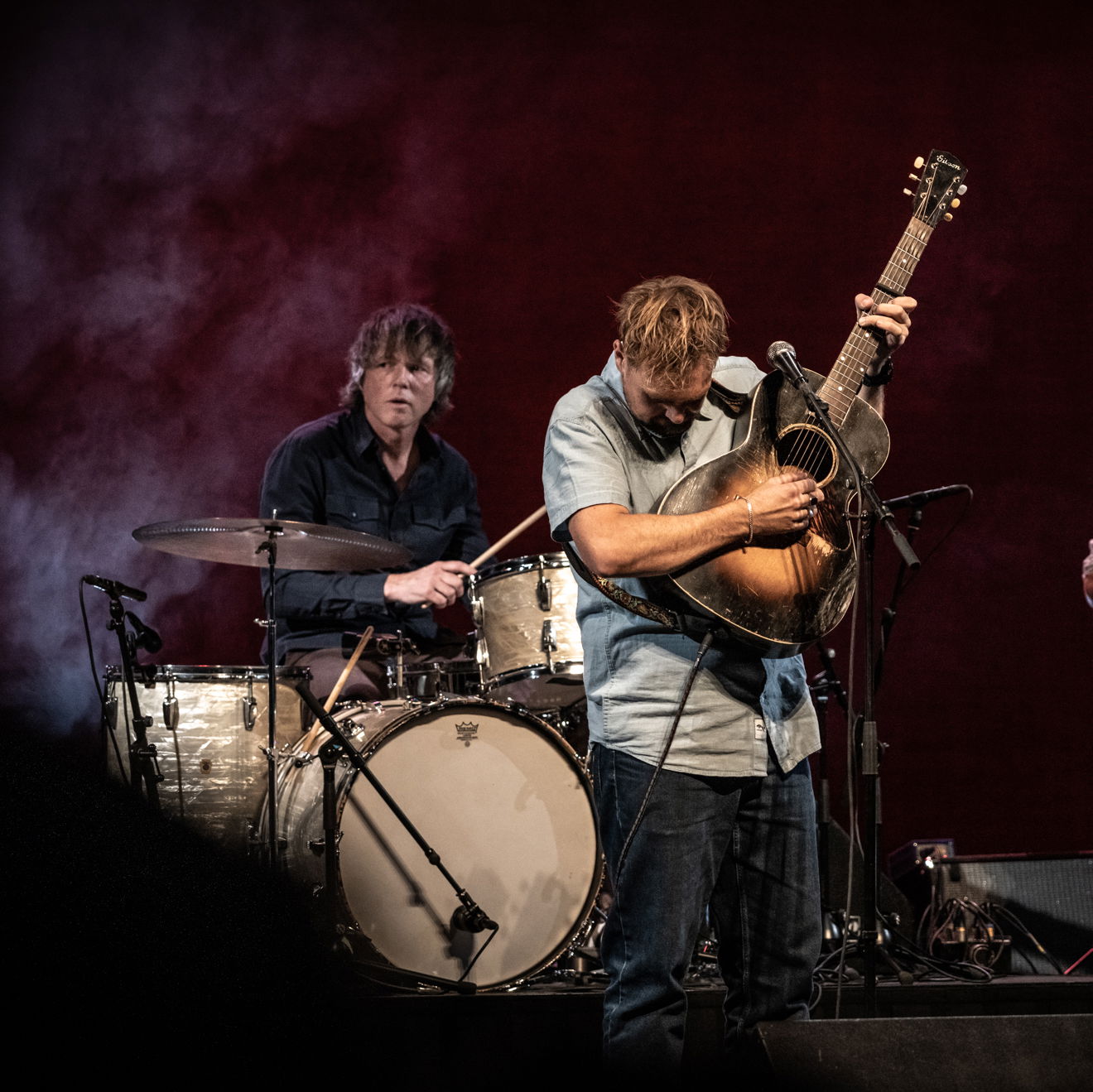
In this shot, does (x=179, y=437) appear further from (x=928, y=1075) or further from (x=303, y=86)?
(x=928, y=1075)

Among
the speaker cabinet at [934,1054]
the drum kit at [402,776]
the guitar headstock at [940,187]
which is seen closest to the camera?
the speaker cabinet at [934,1054]

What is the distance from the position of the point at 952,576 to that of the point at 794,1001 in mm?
3568

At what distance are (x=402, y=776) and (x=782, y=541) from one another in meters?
1.84

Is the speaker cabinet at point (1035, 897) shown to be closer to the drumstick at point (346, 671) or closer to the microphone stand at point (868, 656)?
the microphone stand at point (868, 656)

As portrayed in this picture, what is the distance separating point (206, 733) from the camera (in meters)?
4.13

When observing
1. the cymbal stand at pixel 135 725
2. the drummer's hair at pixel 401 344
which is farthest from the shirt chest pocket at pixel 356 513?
the cymbal stand at pixel 135 725

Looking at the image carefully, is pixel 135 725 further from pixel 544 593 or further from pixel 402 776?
pixel 544 593

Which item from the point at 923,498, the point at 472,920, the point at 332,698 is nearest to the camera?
the point at 923,498

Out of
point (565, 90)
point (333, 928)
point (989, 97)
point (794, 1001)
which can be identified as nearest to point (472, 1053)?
point (333, 928)

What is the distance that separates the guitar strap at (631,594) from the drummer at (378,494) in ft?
5.68

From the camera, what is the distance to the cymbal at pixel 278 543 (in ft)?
→ 12.4

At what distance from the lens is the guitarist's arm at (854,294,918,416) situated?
2643 millimetres

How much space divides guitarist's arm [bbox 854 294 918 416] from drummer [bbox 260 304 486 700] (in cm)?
192

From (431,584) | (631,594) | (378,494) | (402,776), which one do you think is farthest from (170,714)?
(631,594)
